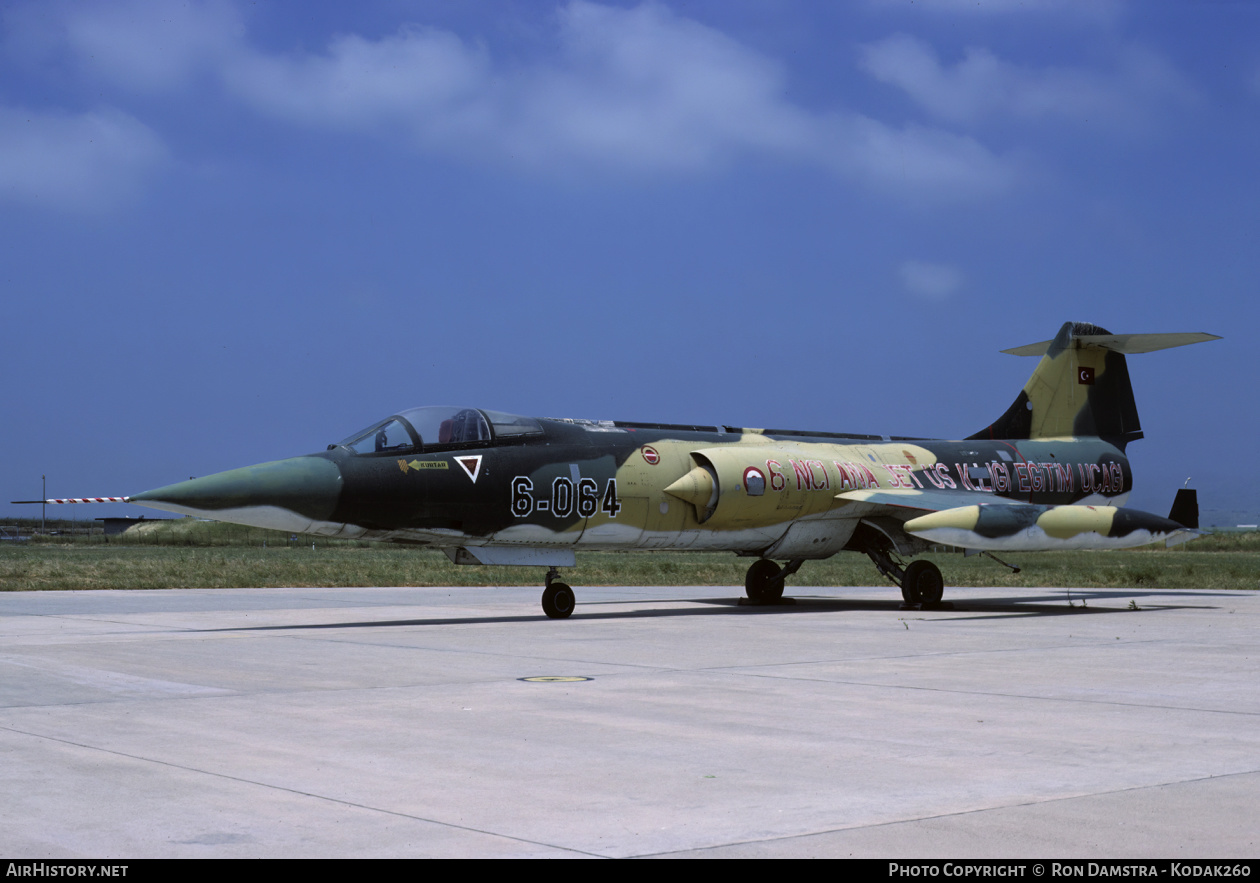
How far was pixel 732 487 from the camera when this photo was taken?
61.5 feet

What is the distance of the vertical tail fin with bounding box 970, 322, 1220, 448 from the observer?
24.1 metres

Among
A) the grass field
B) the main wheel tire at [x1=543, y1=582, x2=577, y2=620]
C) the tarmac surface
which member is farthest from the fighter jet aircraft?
the grass field

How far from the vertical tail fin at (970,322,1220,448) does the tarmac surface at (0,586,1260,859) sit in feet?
30.7

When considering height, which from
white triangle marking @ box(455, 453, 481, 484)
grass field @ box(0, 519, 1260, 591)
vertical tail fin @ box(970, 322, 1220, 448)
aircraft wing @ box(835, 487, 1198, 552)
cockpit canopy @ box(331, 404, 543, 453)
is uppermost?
vertical tail fin @ box(970, 322, 1220, 448)

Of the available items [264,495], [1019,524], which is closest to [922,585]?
[1019,524]

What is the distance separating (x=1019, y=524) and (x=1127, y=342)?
7.28m

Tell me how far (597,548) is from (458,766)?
1182 cm

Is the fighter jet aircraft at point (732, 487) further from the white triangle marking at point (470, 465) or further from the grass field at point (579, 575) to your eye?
the grass field at point (579, 575)

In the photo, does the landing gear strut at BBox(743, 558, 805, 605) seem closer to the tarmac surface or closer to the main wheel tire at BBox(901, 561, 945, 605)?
the main wheel tire at BBox(901, 561, 945, 605)

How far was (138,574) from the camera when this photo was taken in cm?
3080

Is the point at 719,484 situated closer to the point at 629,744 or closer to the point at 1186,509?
the point at 1186,509

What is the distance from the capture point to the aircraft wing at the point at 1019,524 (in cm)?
1838
